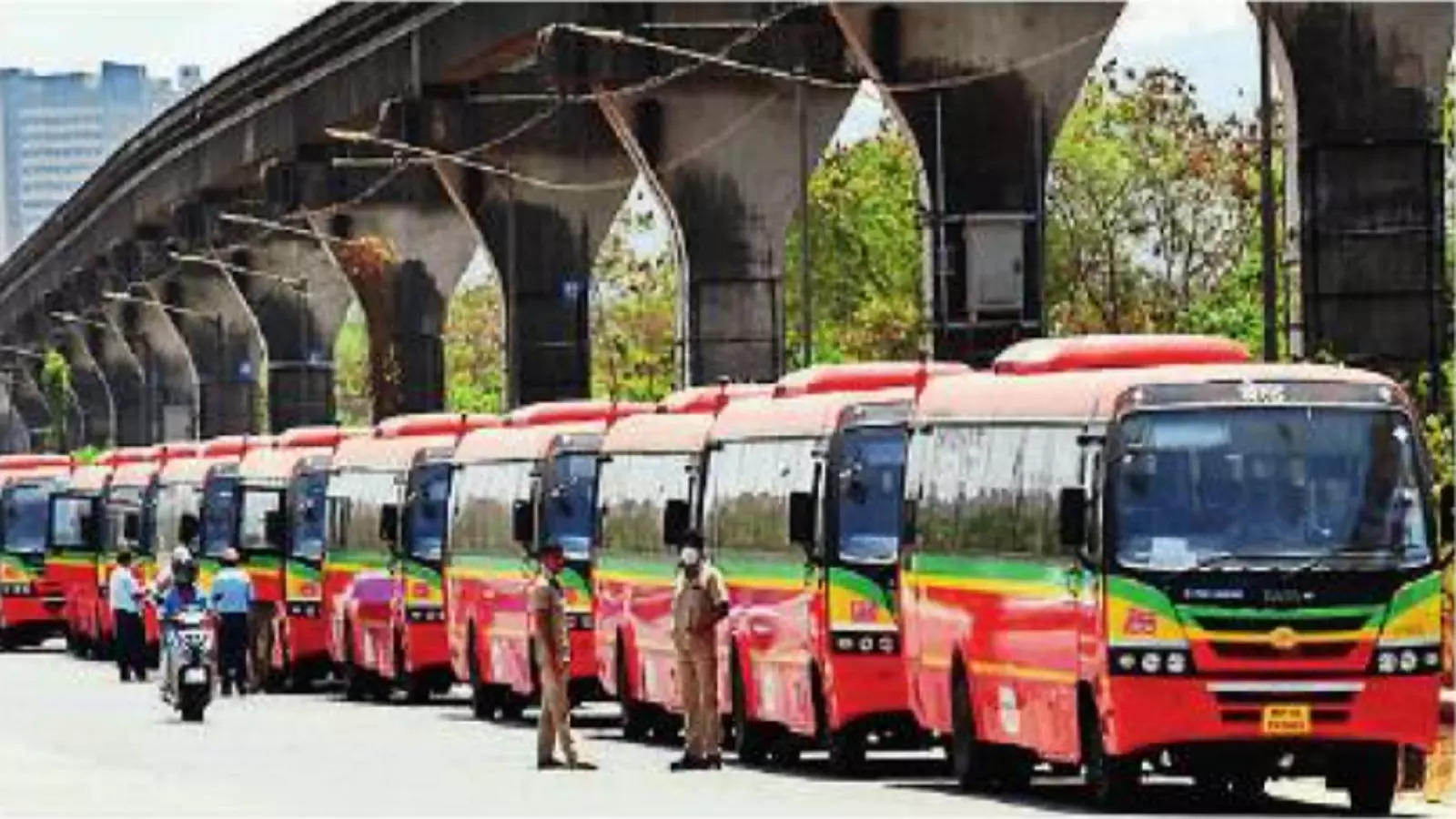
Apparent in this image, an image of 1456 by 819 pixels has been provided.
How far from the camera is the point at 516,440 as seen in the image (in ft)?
162

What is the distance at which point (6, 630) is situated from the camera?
264 feet

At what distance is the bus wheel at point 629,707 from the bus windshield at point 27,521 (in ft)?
126

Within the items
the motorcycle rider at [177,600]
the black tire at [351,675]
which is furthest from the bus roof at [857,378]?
the black tire at [351,675]

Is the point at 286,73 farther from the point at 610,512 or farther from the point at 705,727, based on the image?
the point at 705,727

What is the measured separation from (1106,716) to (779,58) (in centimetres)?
4042

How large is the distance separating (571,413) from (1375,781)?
21.3 m

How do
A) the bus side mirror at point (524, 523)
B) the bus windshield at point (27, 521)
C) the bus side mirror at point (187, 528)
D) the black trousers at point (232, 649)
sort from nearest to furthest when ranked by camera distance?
the bus side mirror at point (524, 523) → the black trousers at point (232, 649) → the bus side mirror at point (187, 528) → the bus windshield at point (27, 521)

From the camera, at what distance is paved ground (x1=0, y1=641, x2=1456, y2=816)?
3019cm

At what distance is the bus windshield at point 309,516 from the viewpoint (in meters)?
58.6

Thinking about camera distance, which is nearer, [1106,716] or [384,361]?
[1106,716]

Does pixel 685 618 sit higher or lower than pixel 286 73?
lower

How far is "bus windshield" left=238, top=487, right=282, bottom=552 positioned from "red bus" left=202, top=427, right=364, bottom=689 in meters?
0.01

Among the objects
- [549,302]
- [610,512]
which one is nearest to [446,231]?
[549,302]

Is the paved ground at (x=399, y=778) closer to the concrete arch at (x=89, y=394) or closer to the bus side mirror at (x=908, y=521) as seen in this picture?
the bus side mirror at (x=908, y=521)
